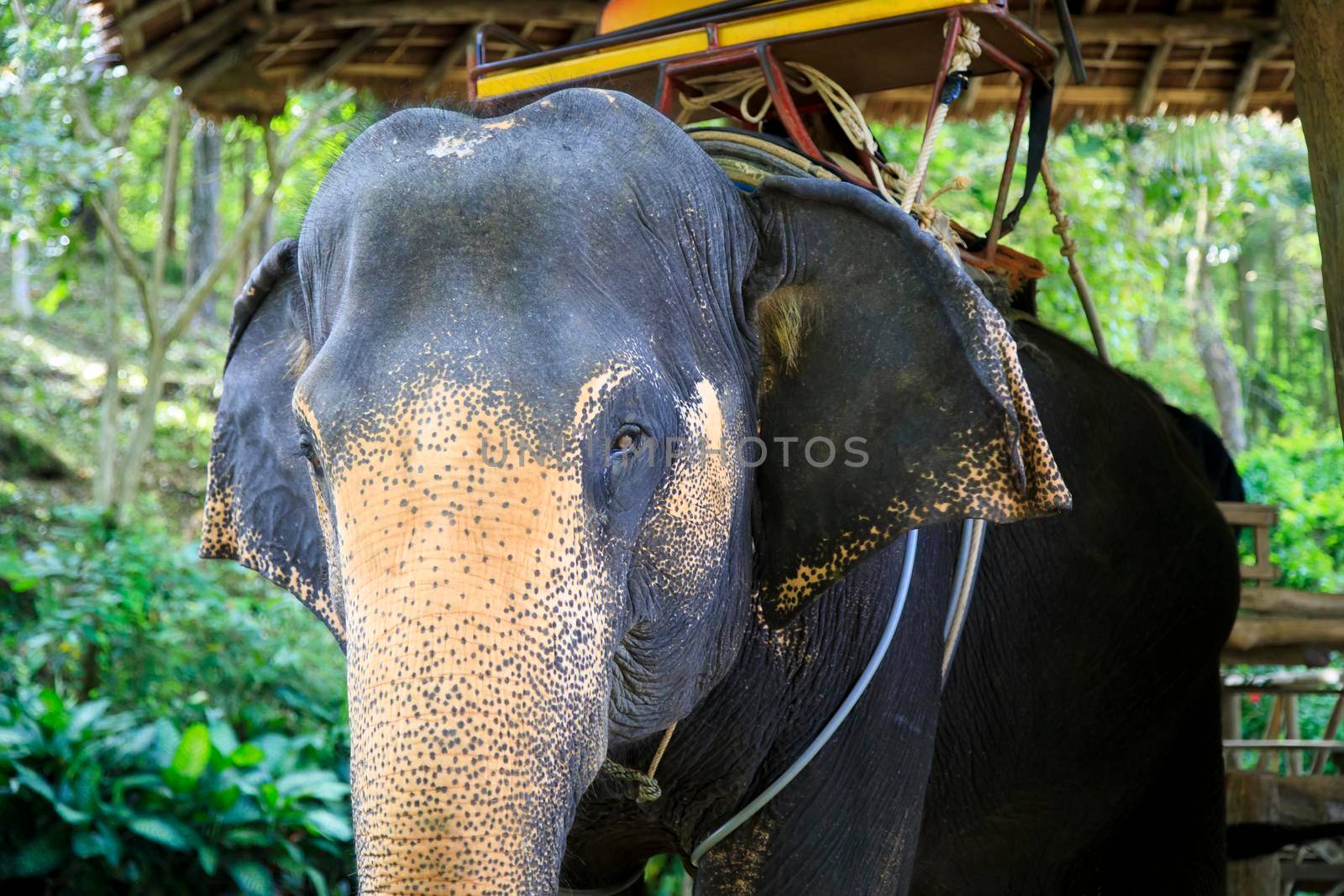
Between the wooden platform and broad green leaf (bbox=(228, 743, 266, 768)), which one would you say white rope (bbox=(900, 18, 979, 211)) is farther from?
broad green leaf (bbox=(228, 743, 266, 768))

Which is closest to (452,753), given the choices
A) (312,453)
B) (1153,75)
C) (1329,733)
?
(312,453)

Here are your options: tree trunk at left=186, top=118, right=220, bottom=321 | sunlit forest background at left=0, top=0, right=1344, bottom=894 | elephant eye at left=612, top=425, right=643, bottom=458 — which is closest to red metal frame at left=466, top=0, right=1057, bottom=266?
sunlit forest background at left=0, top=0, right=1344, bottom=894

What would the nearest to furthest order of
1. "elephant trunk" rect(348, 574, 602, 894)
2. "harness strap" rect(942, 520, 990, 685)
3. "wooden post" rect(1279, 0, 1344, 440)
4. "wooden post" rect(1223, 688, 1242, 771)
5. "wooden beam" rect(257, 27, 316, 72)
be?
"elephant trunk" rect(348, 574, 602, 894) → "harness strap" rect(942, 520, 990, 685) → "wooden post" rect(1279, 0, 1344, 440) → "wooden beam" rect(257, 27, 316, 72) → "wooden post" rect(1223, 688, 1242, 771)

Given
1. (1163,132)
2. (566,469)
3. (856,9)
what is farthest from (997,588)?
(1163,132)

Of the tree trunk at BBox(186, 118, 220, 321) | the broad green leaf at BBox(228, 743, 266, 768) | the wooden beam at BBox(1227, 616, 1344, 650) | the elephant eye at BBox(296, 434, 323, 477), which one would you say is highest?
the tree trunk at BBox(186, 118, 220, 321)

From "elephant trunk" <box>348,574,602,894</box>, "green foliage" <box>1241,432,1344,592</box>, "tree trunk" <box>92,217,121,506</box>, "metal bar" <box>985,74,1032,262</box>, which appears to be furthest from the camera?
"tree trunk" <box>92,217,121,506</box>

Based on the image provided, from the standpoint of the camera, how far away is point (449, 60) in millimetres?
4496

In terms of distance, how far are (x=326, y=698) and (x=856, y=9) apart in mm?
4371

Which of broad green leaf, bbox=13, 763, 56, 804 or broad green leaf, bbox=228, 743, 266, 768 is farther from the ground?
broad green leaf, bbox=228, 743, 266, 768

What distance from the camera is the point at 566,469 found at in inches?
60.4

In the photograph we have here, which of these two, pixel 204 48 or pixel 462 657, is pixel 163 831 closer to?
pixel 204 48

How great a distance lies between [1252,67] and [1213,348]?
35.7 feet

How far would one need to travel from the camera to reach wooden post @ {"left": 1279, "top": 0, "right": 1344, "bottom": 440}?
9.37ft

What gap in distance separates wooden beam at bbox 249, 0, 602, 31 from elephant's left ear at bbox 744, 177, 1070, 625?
2.38 metres
